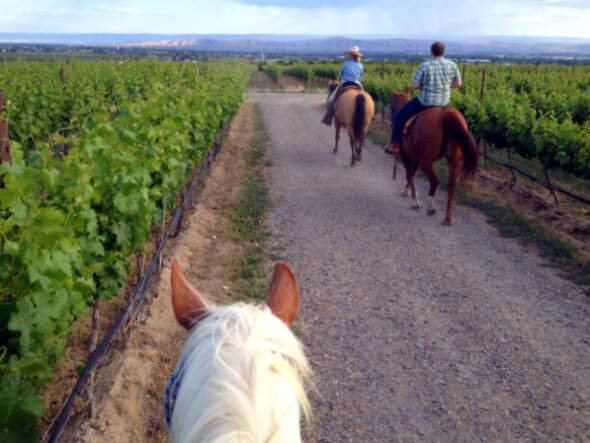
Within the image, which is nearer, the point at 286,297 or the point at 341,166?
the point at 286,297

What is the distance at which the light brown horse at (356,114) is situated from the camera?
11.2 metres

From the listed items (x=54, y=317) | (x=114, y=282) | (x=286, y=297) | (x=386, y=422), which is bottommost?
(x=386, y=422)

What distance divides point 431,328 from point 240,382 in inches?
154

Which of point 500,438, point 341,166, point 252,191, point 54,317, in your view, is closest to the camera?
point 54,317

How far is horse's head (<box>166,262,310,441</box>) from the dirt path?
241 cm

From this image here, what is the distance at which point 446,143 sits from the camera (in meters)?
7.45

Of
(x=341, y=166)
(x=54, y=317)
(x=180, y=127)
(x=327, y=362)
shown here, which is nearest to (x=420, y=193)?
(x=341, y=166)

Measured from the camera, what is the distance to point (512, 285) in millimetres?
5750

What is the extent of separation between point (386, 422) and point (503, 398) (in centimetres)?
92

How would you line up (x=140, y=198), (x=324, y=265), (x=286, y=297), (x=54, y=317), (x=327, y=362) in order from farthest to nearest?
(x=324, y=265)
(x=327, y=362)
(x=140, y=198)
(x=54, y=317)
(x=286, y=297)

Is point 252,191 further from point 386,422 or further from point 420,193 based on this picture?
point 386,422

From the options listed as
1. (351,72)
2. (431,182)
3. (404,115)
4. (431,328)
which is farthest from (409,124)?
(351,72)

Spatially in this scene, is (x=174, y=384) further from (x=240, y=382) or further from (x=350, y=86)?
(x=350, y=86)

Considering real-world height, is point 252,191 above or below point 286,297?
below
